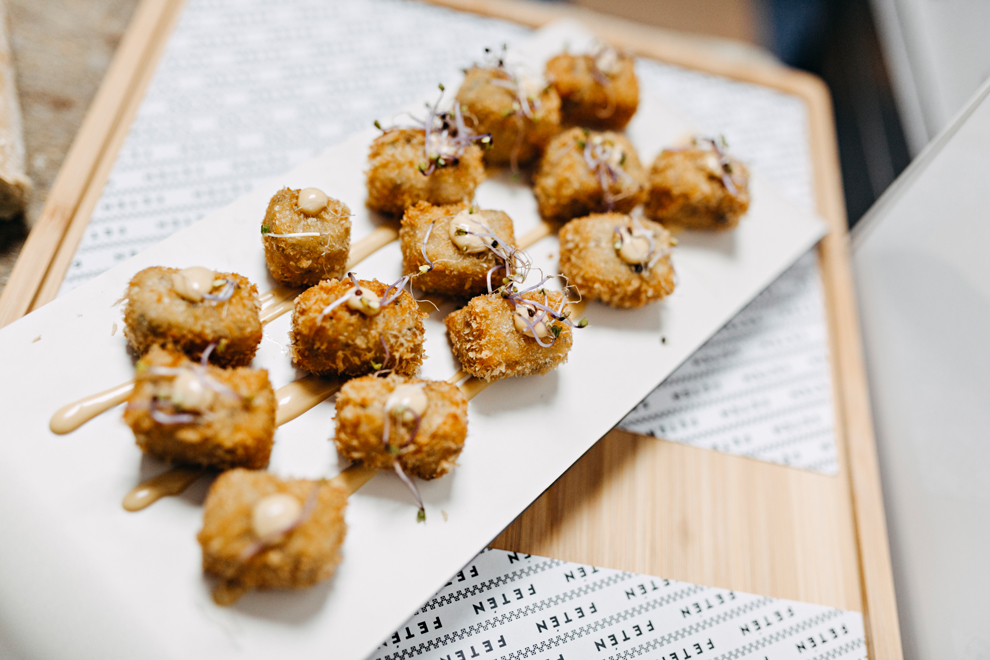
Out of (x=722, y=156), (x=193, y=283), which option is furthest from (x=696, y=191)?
(x=193, y=283)

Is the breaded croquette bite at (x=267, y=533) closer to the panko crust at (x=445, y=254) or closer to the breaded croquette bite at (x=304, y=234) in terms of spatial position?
the breaded croquette bite at (x=304, y=234)

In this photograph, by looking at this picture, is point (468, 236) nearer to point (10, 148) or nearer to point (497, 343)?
point (497, 343)

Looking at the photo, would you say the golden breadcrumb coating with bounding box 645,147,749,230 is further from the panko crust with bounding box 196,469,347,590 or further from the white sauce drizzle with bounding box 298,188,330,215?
the panko crust with bounding box 196,469,347,590

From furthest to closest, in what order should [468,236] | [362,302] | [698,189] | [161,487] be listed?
[698,189] < [468,236] < [362,302] < [161,487]

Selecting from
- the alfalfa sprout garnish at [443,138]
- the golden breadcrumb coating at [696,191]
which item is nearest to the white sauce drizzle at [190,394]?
the alfalfa sprout garnish at [443,138]

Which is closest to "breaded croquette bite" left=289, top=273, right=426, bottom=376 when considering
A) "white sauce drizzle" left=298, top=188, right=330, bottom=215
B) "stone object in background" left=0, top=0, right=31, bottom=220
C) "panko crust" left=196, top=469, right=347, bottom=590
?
"white sauce drizzle" left=298, top=188, right=330, bottom=215

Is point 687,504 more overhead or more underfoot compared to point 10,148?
more underfoot
